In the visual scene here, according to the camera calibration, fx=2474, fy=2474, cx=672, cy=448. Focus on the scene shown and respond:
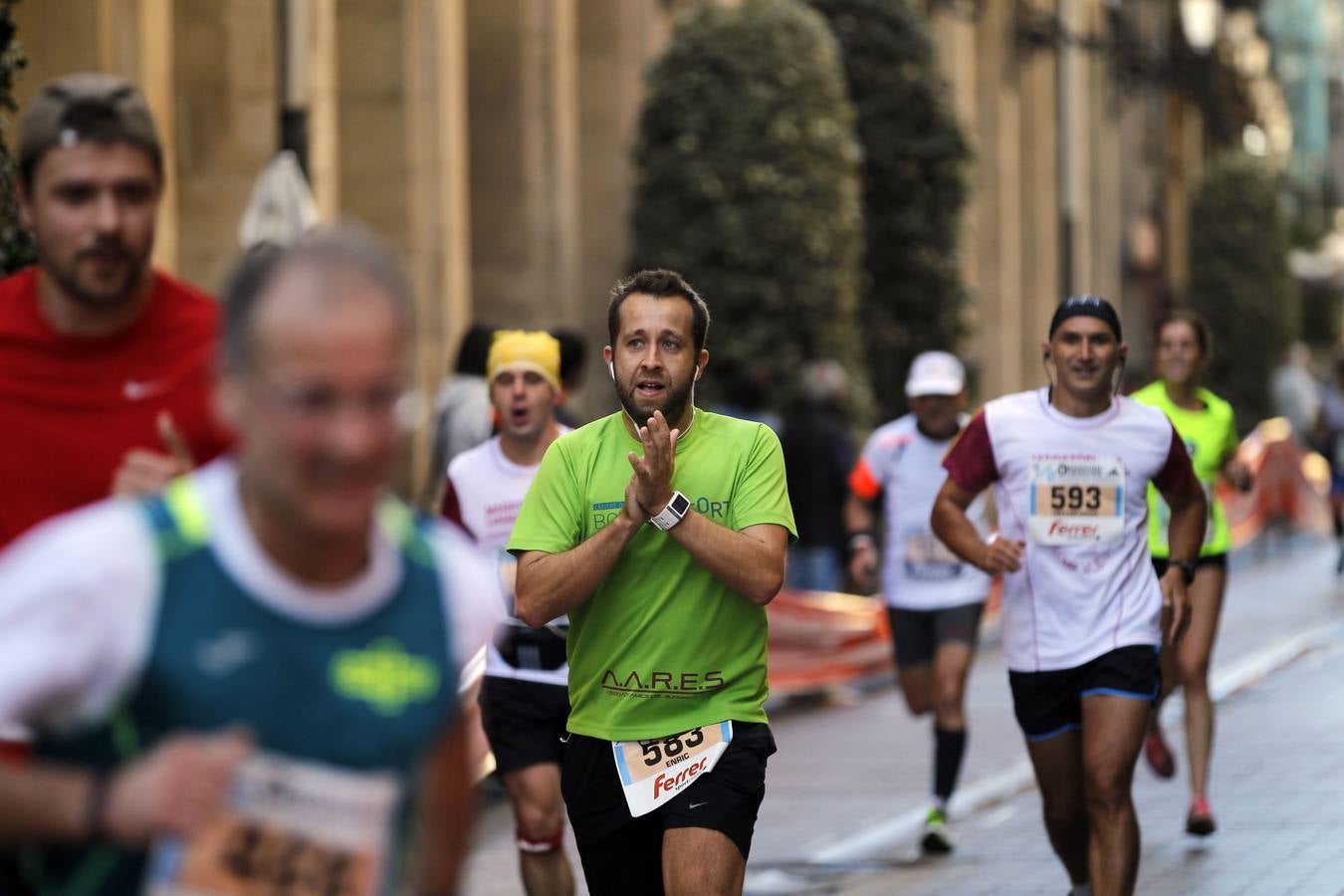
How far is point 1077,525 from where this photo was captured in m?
7.56

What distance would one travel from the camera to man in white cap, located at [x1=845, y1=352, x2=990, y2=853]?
11.0 m

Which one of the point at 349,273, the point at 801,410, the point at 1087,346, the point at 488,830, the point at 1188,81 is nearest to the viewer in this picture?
the point at 349,273

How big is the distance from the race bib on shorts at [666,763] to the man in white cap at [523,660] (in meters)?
1.63

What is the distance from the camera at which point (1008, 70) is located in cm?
3753

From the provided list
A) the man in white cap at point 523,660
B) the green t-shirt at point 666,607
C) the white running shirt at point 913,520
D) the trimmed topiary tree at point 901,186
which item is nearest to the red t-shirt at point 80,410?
the green t-shirt at point 666,607

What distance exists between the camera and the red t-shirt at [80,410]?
3.71 meters

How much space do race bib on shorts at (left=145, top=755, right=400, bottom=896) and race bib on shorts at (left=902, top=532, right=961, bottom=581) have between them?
27.4 ft

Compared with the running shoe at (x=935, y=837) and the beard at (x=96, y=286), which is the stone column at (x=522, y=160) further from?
the beard at (x=96, y=286)

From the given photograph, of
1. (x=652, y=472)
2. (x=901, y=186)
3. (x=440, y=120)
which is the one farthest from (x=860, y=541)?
(x=901, y=186)

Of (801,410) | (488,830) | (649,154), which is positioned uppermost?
(649,154)

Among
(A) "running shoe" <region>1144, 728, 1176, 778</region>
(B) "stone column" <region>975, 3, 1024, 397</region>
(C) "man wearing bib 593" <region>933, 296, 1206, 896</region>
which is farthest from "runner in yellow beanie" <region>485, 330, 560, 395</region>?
(B) "stone column" <region>975, 3, 1024, 397</region>

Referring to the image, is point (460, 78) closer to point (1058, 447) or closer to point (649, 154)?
point (649, 154)

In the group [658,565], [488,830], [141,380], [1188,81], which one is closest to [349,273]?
[141,380]

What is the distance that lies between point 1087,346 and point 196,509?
16.8 ft
